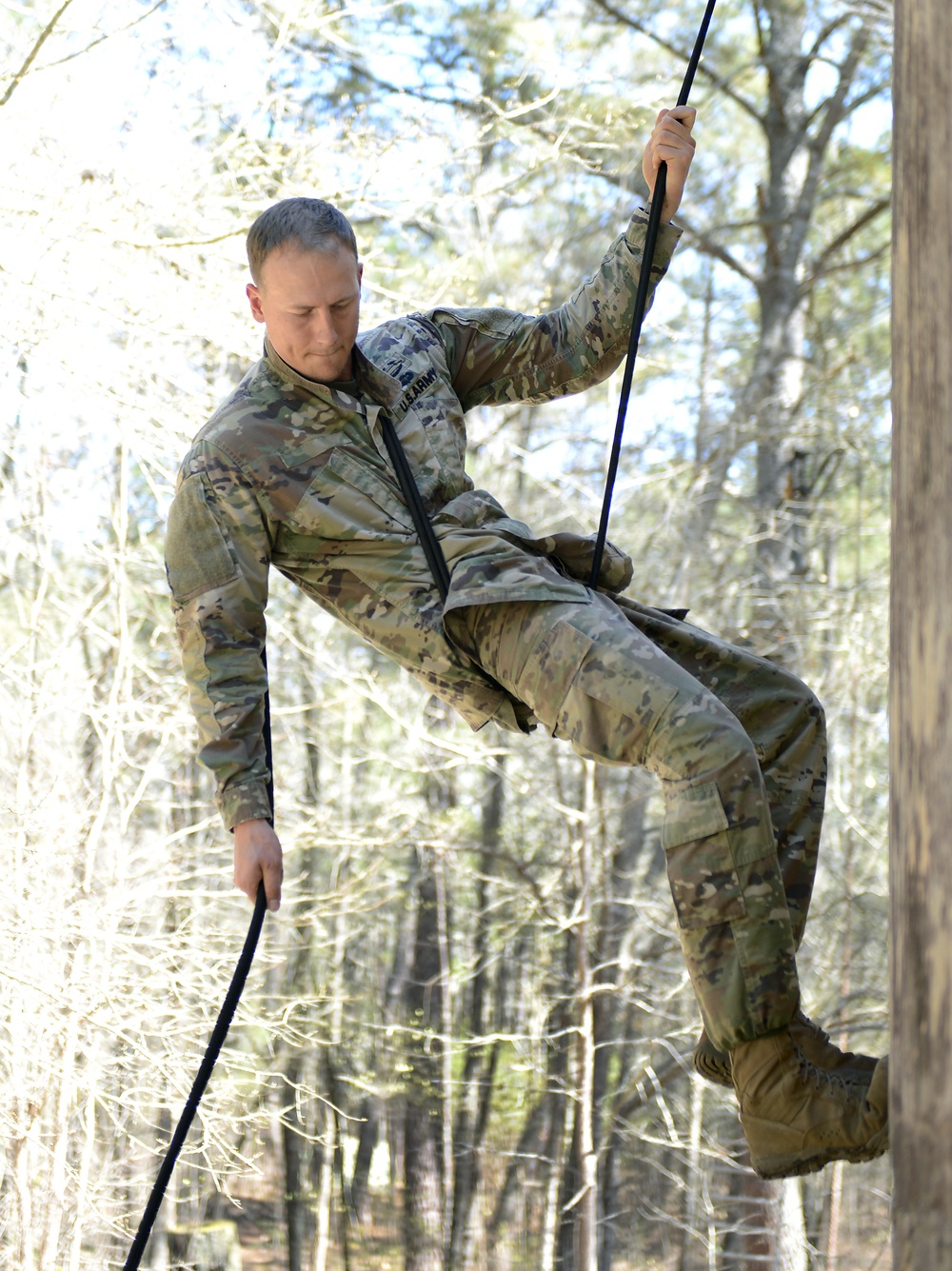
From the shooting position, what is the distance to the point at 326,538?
8.10 ft

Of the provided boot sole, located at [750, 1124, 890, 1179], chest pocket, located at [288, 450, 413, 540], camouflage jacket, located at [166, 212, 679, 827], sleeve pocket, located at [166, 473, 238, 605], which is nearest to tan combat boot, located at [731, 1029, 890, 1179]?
boot sole, located at [750, 1124, 890, 1179]

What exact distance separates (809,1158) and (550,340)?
1.50m

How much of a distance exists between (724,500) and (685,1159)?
4391 mm

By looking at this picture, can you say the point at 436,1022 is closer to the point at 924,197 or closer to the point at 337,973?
the point at 337,973

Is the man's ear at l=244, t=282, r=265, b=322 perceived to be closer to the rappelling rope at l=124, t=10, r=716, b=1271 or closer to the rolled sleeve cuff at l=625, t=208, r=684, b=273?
the rappelling rope at l=124, t=10, r=716, b=1271

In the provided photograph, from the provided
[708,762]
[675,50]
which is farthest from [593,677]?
[675,50]

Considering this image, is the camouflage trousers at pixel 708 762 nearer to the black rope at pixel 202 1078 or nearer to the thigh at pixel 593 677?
the thigh at pixel 593 677

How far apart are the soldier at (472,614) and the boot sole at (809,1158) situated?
0.10 feet

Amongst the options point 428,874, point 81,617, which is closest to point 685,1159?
point 428,874

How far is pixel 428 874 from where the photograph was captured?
10219 mm

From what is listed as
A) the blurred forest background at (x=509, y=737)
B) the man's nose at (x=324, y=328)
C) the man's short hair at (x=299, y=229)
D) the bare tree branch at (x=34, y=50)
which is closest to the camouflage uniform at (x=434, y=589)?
the man's nose at (x=324, y=328)

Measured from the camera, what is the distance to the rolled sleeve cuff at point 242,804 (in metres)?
2.35

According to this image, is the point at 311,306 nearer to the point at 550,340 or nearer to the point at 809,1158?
the point at 550,340

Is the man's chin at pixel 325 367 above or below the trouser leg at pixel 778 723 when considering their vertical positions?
above
